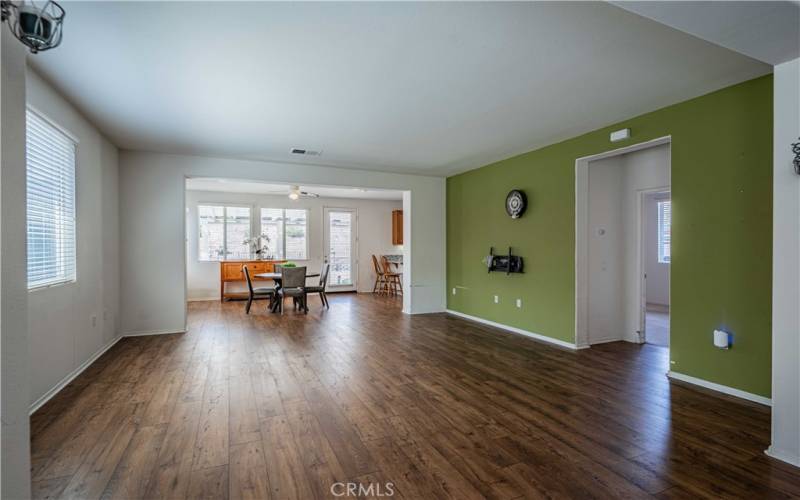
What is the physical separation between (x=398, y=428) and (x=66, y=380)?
3075mm

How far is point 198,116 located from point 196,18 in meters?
1.80

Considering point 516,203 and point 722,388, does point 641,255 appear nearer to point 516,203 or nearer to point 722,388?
point 516,203

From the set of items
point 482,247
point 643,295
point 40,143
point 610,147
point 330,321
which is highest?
point 610,147

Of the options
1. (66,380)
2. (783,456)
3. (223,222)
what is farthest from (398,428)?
(223,222)

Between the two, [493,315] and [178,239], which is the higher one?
[178,239]

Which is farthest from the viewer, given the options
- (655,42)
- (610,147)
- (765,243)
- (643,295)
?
(643,295)

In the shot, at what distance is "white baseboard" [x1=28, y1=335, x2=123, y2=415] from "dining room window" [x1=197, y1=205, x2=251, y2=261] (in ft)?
14.5

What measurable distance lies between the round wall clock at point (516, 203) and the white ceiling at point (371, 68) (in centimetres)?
100

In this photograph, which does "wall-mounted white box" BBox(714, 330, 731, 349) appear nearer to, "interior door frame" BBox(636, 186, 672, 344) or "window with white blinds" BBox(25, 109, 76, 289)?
"interior door frame" BBox(636, 186, 672, 344)

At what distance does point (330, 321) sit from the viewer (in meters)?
6.16

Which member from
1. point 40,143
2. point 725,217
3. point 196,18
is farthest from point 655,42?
point 40,143

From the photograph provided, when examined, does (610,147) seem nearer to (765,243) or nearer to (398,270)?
(765,243)

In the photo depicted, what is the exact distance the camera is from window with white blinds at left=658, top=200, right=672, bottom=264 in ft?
24.9
